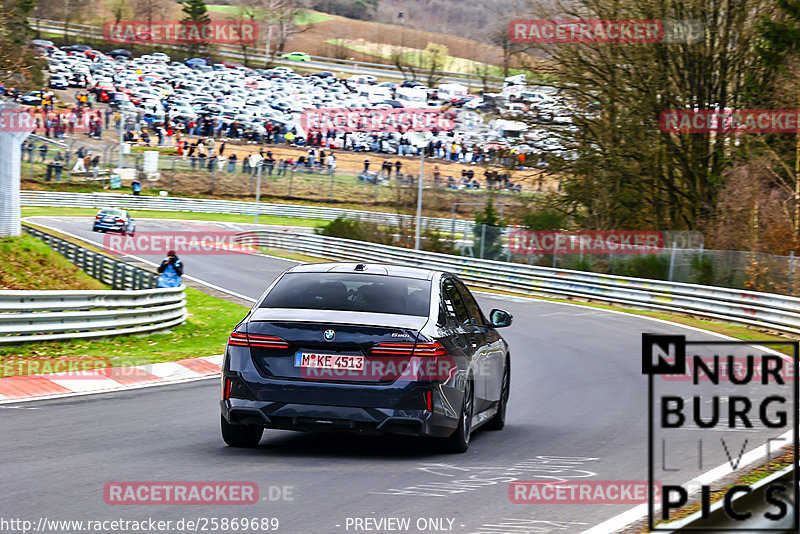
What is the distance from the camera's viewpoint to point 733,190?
35.2m

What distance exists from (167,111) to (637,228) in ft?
166

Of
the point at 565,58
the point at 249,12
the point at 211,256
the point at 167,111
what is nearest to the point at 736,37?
the point at 565,58

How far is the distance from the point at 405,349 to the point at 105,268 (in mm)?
19974

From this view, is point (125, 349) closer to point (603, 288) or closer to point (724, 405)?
point (724, 405)

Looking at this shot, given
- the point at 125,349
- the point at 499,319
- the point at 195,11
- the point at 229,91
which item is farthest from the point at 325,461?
the point at 195,11

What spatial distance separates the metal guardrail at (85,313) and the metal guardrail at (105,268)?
0.75m

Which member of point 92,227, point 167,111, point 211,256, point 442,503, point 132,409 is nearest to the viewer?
point 442,503

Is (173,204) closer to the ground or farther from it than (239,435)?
farther from it

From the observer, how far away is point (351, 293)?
8.95 m

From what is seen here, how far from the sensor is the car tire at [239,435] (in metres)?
8.84

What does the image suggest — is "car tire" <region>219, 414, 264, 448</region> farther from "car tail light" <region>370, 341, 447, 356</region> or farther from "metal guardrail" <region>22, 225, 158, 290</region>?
"metal guardrail" <region>22, 225, 158, 290</region>

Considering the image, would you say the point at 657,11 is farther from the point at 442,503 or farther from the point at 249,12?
the point at 249,12

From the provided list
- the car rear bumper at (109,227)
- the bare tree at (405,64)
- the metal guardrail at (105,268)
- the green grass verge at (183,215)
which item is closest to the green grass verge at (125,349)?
the metal guardrail at (105,268)

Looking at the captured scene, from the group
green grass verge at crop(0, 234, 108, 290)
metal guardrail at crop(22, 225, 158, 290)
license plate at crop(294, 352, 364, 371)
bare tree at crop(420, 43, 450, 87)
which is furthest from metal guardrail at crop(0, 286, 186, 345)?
bare tree at crop(420, 43, 450, 87)
